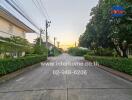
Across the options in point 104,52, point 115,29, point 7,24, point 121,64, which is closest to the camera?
point 121,64

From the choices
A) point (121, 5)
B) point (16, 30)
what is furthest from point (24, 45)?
point (121, 5)

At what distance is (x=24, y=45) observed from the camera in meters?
27.4

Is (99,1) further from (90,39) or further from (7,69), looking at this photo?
(7,69)

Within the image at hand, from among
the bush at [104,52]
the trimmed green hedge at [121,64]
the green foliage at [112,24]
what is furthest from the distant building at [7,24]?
the bush at [104,52]

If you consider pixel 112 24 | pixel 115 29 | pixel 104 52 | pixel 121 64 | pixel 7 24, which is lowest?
pixel 121 64

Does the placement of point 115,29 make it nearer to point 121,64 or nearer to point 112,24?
point 112,24

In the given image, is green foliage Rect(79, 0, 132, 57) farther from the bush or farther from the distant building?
the bush

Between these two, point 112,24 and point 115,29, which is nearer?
point 115,29

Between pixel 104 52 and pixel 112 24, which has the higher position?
pixel 112 24

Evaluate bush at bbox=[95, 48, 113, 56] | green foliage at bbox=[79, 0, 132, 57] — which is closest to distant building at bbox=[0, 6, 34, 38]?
green foliage at bbox=[79, 0, 132, 57]

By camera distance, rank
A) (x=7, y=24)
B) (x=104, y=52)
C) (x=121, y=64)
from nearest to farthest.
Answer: (x=121, y=64) < (x=7, y=24) < (x=104, y=52)

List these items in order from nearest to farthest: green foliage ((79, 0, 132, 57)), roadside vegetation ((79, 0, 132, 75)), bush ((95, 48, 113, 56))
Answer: roadside vegetation ((79, 0, 132, 75)) < green foliage ((79, 0, 132, 57)) < bush ((95, 48, 113, 56))

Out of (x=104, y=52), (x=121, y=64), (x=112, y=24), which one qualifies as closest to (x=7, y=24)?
(x=112, y=24)

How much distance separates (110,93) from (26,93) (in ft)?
11.8
